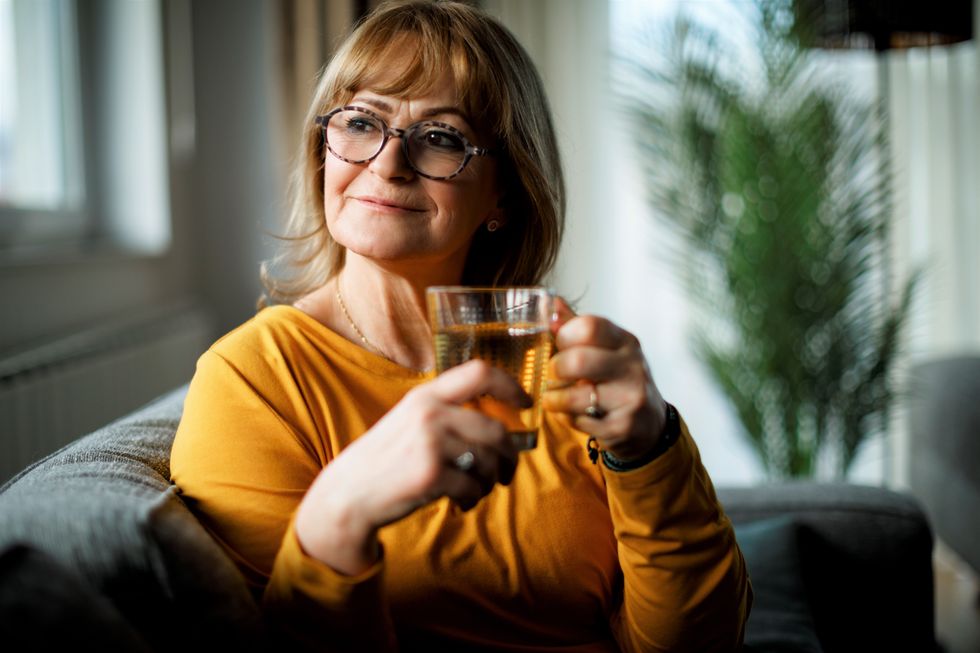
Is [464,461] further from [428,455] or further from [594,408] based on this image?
[594,408]

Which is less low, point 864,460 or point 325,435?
point 325,435

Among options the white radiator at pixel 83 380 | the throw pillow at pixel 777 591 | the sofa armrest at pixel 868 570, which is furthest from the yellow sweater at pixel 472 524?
the white radiator at pixel 83 380

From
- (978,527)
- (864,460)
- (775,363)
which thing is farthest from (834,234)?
(864,460)

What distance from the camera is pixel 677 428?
99 cm

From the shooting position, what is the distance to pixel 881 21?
3.00 metres

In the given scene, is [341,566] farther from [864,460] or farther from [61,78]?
[864,460]

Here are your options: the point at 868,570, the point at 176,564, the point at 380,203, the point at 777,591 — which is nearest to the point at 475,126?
the point at 380,203

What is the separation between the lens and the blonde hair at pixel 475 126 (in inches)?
50.5

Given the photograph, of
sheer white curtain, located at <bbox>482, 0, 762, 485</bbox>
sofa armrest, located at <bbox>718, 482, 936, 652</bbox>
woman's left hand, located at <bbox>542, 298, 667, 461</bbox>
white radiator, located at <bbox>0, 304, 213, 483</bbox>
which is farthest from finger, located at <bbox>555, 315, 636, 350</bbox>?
sheer white curtain, located at <bbox>482, 0, 762, 485</bbox>

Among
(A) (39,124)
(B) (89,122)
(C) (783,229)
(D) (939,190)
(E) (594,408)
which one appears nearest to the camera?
(E) (594,408)

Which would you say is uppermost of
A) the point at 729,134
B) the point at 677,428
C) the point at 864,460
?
the point at 729,134

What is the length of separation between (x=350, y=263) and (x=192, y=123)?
223 cm

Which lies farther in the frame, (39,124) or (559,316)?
(39,124)

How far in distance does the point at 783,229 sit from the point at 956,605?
4.41 feet
